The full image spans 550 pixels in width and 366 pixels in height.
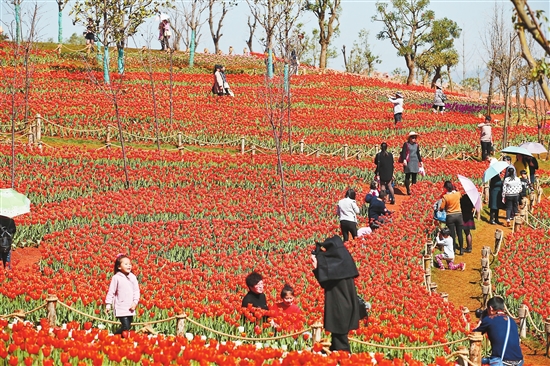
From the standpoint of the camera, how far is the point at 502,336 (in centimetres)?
874

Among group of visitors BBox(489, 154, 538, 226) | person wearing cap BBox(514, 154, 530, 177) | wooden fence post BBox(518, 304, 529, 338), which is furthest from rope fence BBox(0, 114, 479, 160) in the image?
wooden fence post BBox(518, 304, 529, 338)

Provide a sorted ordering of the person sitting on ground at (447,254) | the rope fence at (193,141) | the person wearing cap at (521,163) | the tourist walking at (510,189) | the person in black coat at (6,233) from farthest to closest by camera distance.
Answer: the rope fence at (193,141) < the person wearing cap at (521,163) < the tourist walking at (510,189) < the person sitting on ground at (447,254) < the person in black coat at (6,233)

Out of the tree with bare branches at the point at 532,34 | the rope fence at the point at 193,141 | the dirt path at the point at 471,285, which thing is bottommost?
the dirt path at the point at 471,285

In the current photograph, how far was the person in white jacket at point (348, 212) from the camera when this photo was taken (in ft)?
50.0

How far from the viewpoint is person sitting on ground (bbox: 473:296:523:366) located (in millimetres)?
8727

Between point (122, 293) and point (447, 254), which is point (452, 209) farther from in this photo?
point (122, 293)

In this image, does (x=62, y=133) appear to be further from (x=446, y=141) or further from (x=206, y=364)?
(x=206, y=364)

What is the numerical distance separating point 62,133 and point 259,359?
72.3 ft

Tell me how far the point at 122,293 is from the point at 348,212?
6.75 m

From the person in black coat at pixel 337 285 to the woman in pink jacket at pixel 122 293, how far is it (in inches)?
102

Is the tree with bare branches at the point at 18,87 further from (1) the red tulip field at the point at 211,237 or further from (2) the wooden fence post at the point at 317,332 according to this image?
(2) the wooden fence post at the point at 317,332

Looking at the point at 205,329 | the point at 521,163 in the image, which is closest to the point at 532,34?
the point at 205,329

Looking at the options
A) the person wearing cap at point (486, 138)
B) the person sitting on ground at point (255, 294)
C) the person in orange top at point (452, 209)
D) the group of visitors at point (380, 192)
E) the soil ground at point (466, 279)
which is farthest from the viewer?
the person wearing cap at point (486, 138)

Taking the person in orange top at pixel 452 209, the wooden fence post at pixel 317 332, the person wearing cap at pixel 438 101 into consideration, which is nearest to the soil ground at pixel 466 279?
the person in orange top at pixel 452 209
